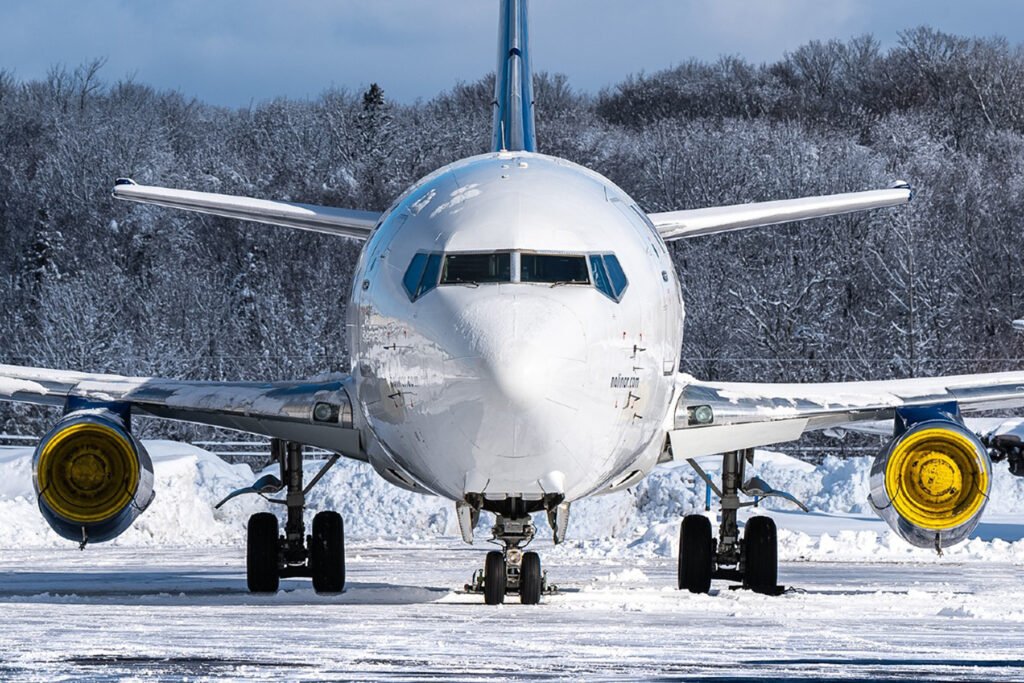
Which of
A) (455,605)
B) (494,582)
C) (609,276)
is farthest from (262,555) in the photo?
(609,276)

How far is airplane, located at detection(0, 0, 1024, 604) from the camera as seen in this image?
1308 cm

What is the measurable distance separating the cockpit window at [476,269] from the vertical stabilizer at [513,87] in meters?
5.91

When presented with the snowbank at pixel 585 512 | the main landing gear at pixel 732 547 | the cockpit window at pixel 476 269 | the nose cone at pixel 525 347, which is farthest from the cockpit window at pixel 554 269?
the snowbank at pixel 585 512

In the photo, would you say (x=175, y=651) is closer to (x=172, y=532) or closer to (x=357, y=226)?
(x=357, y=226)

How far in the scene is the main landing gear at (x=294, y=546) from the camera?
59.9ft

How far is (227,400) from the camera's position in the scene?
1720cm

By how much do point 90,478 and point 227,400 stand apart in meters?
1.54

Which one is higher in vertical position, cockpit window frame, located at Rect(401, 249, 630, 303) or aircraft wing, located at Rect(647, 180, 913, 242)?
aircraft wing, located at Rect(647, 180, 913, 242)

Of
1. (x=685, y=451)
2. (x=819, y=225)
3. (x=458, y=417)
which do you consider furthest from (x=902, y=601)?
(x=819, y=225)

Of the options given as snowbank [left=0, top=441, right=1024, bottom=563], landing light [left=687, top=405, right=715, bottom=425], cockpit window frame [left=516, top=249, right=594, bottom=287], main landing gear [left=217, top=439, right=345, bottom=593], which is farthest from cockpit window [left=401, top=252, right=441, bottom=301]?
snowbank [left=0, top=441, right=1024, bottom=563]

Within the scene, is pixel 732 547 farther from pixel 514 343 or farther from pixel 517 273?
pixel 514 343

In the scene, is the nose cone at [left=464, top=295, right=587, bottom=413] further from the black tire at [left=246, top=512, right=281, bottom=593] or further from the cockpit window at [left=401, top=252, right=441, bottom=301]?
the black tire at [left=246, top=512, right=281, bottom=593]

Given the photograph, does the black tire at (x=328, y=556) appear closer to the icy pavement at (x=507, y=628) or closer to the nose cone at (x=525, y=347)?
the icy pavement at (x=507, y=628)

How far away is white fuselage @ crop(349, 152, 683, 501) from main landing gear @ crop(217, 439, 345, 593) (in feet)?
9.24
